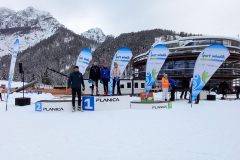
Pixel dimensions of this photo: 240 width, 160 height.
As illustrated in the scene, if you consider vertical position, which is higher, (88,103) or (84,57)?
(84,57)

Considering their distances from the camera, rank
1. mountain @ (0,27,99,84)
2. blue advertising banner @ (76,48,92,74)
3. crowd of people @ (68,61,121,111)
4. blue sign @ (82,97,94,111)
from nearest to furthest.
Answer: crowd of people @ (68,61,121,111) → blue sign @ (82,97,94,111) → blue advertising banner @ (76,48,92,74) → mountain @ (0,27,99,84)

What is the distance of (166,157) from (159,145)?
1.79 ft

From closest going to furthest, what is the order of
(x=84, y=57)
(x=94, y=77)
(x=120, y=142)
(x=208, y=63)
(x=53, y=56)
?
(x=120, y=142)
(x=94, y=77)
(x=208, y=63)
(x=84, y=57)
(x=53, y=56)

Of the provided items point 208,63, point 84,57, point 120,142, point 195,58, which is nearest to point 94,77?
point 84,57

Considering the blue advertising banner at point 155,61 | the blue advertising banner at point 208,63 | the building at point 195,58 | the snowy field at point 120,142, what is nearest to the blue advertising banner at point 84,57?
the blue advertising banner at point 155,61

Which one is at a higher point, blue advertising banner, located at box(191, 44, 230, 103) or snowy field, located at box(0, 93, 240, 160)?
blue advertising banner, located at box(191, 44, 230, 103)

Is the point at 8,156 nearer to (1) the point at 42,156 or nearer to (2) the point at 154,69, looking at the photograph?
(1) the point at 42,156

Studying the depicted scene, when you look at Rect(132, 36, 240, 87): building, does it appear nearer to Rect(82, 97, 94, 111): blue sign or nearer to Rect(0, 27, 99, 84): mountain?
Rect(82, 97, 94, 111): blue sign

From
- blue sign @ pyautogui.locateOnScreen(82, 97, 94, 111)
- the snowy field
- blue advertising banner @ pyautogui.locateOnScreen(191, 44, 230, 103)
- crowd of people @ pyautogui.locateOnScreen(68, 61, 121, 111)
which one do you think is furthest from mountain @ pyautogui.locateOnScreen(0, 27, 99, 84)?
the snowy field

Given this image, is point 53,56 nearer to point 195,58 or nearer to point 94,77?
point 195,58

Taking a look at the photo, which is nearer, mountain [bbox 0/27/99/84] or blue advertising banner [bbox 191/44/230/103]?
blue advertising banner [bbox 191/44/230/103]

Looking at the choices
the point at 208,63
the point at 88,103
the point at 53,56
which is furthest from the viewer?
the point at 53,56

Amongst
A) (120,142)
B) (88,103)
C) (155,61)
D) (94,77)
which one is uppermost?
(155,61)

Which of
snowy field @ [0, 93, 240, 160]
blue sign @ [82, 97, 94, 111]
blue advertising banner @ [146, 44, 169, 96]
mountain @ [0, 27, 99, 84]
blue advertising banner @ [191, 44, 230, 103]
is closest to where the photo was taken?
snowy field @ [0, 93, 240, 160]
